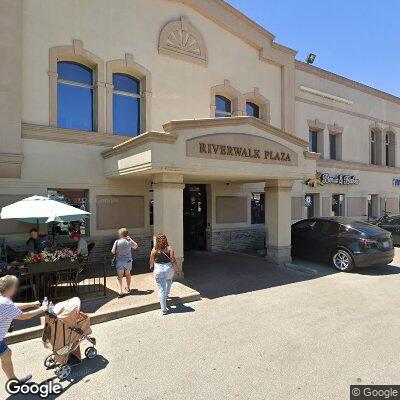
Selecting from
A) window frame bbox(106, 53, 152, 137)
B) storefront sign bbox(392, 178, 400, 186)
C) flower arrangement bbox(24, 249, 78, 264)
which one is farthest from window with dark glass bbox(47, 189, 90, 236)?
storefront sign bbox(392, 178, 400, 186)

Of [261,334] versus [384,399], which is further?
[261,334]

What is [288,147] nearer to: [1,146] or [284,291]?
[284,291]

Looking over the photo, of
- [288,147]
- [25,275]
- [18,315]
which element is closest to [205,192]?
[288,147]

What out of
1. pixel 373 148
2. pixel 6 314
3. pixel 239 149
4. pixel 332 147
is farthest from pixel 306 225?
pixel 373 148

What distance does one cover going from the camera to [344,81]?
18719mm

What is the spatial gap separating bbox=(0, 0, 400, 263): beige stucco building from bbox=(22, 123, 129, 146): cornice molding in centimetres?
3

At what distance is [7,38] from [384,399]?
38.2 feet

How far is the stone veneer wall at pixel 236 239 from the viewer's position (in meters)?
13.6

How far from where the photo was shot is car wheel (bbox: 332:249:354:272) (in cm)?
1051

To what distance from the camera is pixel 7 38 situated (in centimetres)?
943

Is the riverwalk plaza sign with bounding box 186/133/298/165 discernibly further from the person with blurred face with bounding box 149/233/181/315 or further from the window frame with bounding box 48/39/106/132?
the window frame with bounding box 48/39/106/132

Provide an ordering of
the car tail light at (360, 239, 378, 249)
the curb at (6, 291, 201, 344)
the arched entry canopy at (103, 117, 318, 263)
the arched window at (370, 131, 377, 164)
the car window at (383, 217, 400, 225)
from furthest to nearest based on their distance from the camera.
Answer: the arched window at (370, 131, 377, 164) < the car window at (383, 217, 400, 225) < the car tail light at (360, 239, 378, 249) < the arched entry canopy at (103, 117, 318, 263) < the curb at (6, 291, 201, 344)

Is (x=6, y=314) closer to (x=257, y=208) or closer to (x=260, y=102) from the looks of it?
(x=257, y=208)

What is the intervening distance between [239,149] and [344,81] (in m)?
12.7
